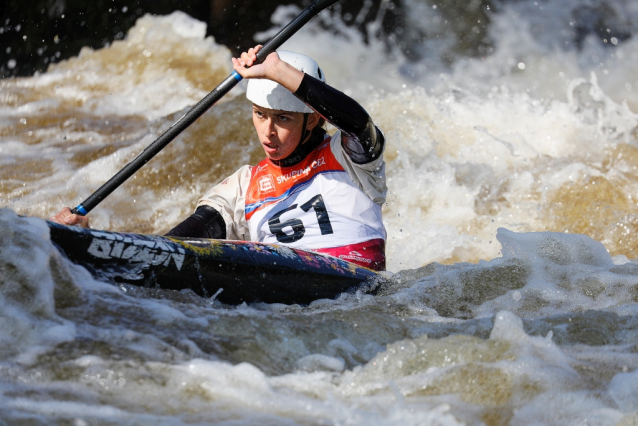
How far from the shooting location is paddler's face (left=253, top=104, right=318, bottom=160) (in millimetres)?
2900

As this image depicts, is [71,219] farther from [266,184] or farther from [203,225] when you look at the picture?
[266,184]

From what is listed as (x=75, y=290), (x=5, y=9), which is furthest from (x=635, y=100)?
(x=5, y=9)

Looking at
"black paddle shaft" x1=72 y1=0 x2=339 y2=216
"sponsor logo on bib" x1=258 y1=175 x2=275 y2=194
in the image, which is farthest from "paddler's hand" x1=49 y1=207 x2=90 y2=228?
"sponsor logo on bib" x1=258 y1=175 x2=275 y2=194

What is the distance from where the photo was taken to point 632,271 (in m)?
2.79

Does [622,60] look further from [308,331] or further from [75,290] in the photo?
[75,290]

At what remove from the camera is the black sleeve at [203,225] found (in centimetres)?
301

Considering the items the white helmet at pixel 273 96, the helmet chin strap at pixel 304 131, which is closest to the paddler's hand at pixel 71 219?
the white helmet at pixel 273 96

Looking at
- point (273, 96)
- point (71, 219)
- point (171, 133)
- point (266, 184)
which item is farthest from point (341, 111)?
point (71, 219)

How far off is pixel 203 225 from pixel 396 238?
194cm

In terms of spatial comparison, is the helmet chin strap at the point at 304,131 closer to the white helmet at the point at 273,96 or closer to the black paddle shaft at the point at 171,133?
the white helmet at the point at 273,96

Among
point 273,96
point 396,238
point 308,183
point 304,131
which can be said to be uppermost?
point 273,96

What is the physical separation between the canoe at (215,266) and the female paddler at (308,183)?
7.9 inches

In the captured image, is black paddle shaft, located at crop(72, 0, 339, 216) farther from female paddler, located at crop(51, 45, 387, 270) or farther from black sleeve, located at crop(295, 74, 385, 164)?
black sleeve, located at crop(295, 74, 385, 164)

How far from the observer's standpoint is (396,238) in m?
4.68
